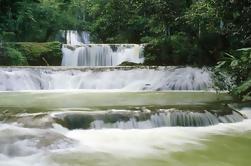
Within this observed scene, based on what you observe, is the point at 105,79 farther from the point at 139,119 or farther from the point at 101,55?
the point at 139,119

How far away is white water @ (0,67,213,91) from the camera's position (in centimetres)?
1600

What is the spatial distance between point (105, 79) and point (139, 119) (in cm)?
722

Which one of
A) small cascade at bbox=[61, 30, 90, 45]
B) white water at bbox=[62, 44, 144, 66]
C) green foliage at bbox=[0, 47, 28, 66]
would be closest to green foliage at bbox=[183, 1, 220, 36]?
white water at bbox=[62, 44, 144, 66]

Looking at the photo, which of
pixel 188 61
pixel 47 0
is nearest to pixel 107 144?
pixel 188 61

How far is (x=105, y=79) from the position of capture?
16.5 m

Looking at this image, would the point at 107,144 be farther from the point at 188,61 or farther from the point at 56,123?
the point at 188,61

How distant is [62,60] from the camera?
21812 millimetres

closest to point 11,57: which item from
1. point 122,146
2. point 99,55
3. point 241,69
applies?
point 99,55

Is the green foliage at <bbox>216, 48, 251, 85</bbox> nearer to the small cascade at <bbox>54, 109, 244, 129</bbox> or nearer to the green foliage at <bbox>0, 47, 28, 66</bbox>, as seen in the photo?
the small cascade at <bbox>54, 109, 244, 129</bbox>

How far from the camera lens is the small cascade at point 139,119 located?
29.6ft

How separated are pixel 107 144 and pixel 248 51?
3.71 m

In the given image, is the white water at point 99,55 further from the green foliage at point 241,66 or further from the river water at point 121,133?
the green foliage at point 241,66

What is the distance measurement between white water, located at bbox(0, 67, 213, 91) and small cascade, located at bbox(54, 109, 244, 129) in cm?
634

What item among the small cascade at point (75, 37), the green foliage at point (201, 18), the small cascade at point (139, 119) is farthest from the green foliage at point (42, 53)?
the small cascade at point (139, 119)
